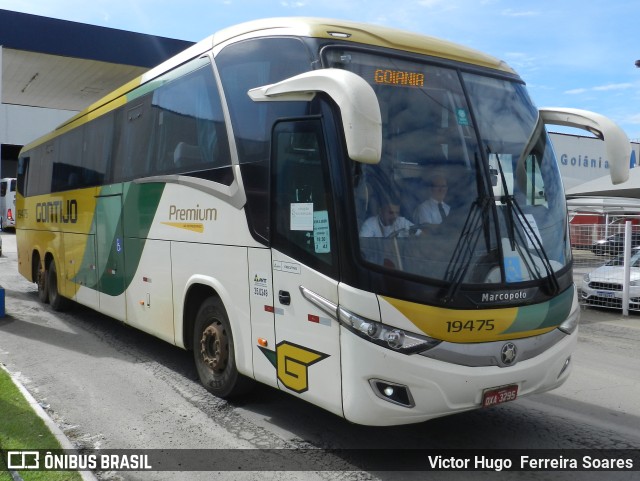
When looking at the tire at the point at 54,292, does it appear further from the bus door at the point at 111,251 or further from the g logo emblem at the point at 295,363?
the g logo emblem at the point at 295,363

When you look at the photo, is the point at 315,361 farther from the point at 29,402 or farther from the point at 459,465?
the point at 29,402

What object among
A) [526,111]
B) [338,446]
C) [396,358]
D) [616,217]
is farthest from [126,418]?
[616,217]

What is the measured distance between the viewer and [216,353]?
5656 mm

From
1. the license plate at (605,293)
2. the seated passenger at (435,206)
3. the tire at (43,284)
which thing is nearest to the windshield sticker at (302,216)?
the seated passenger at (435,206)

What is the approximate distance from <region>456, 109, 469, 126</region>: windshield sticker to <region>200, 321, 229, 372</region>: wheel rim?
287 cm

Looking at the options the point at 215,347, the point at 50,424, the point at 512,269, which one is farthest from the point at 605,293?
the point at 50,424

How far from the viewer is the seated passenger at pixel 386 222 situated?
401 centimetres

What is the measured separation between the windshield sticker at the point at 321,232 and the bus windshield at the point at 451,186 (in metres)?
0.26

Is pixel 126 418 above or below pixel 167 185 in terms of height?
below

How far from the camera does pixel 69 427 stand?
5.15m

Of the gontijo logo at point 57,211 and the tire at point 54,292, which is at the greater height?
the gontijo logo at point 57,211

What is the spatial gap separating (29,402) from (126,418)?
957 millimetres

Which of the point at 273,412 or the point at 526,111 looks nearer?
the point at 526,111

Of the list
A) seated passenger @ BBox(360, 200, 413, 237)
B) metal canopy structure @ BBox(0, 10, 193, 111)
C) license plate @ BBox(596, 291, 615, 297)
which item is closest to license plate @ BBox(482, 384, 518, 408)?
seated passenger @ BBox(360, 200, 413, 237)
